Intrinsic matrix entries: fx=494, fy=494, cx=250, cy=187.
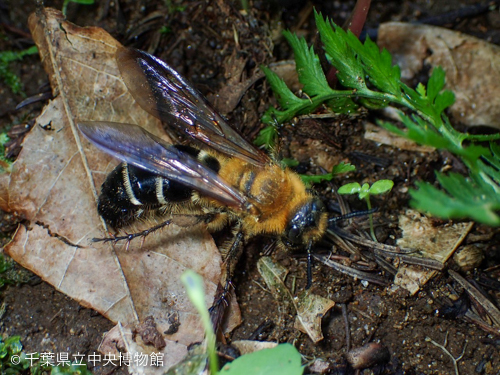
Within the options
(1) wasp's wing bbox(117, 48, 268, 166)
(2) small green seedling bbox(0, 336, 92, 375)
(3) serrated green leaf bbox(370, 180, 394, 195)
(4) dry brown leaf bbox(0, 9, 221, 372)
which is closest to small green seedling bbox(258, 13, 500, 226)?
(3) serrated green leaf bbox(370, 180, 394, 195)

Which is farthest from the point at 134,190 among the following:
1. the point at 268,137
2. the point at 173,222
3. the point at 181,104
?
the point at 268,137

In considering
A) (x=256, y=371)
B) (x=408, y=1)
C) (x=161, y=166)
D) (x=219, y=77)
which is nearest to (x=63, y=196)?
(x=161, y=166)

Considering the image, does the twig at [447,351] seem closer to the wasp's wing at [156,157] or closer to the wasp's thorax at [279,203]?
the wasp's thorax at [279,203]

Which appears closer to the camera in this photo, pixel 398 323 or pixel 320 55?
pixel 398 323

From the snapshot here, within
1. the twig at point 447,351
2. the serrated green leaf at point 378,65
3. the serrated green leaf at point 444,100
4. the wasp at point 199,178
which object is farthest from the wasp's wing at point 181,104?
the twig at point 447,351

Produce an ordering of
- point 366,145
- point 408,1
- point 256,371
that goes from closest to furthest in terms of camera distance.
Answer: point 256,371 < point 366,145 < point 408,1

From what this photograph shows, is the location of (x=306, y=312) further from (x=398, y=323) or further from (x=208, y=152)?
(x=208, y=152)

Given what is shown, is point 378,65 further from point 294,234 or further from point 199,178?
point 199,178

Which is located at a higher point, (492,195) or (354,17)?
(354,17)

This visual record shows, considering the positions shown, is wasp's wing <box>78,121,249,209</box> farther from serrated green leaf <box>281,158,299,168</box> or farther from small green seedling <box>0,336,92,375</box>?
small green seedling <box>0,336,92,375</box>
